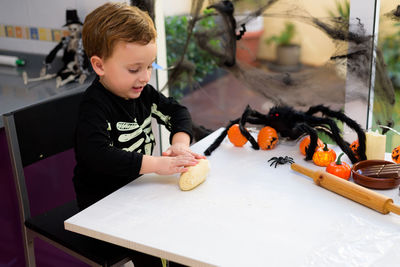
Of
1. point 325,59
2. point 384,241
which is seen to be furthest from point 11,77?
point 384,241

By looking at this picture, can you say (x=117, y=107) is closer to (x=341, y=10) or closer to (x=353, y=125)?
(x=353, y=125)

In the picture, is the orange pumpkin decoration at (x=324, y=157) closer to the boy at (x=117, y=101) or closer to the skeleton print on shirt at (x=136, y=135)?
the boy at (x=117, y=101)

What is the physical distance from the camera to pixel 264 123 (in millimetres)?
1292

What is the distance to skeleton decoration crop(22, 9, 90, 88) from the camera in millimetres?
1833

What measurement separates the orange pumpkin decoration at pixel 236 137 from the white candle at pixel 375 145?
0.99 ft

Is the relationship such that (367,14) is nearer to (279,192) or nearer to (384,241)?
(279,192)

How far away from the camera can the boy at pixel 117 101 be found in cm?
108

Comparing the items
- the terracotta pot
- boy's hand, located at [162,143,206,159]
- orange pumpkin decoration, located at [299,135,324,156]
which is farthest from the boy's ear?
the terracotta pot

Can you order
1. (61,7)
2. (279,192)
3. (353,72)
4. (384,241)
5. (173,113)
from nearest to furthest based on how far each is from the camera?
(384,241) → (279,192) → (173,113) → (353,72) → (61,7)

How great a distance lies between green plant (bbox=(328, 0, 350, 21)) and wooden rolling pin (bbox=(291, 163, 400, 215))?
0.59 meters

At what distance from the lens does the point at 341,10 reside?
145 centimetres

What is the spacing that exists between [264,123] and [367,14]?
450 millimetres

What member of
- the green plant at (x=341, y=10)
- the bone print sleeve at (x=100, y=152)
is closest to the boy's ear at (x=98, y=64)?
the bone print sleeve at (x=100, y=152)

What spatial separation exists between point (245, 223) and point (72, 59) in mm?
1235
